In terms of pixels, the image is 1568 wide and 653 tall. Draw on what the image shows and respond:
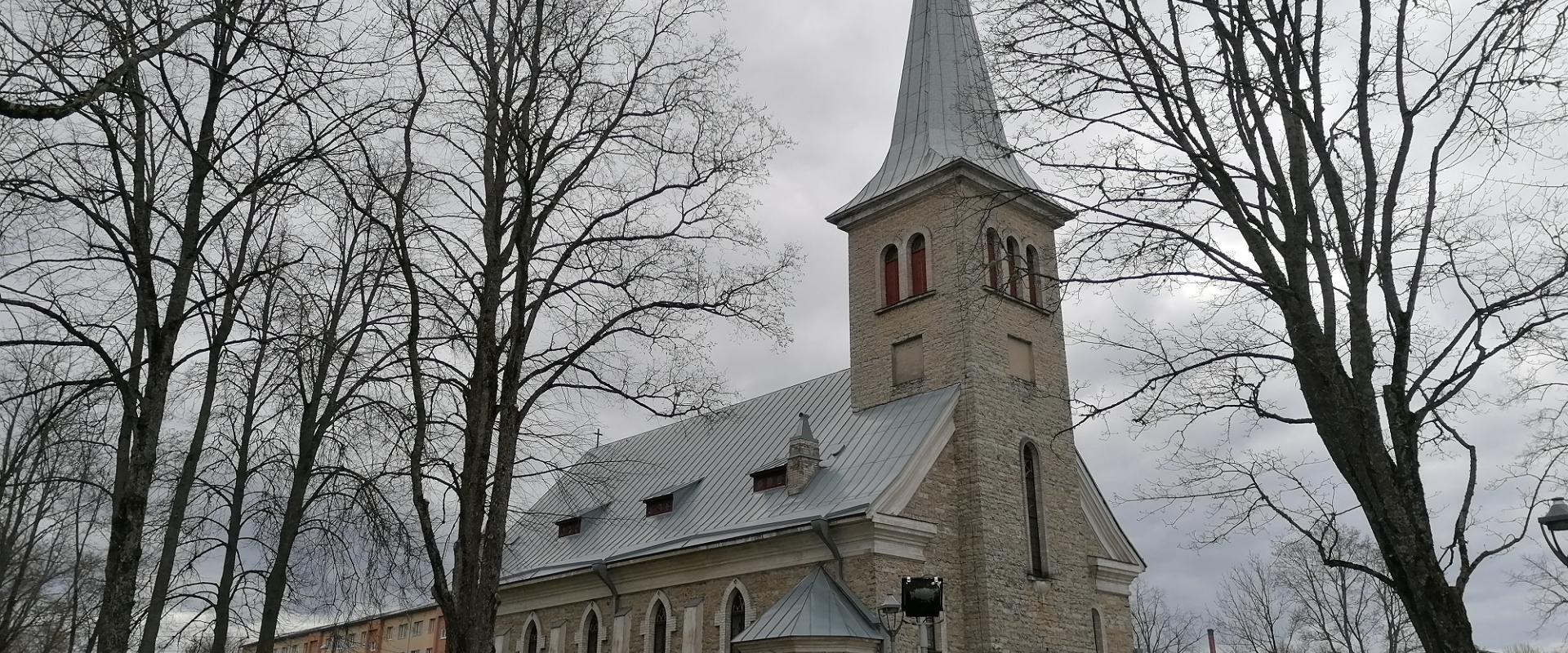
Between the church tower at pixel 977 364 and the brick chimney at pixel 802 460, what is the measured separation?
1816 mm

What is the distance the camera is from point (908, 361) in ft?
73.0

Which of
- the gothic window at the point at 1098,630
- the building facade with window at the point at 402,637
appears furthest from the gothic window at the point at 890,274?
the building facade with window at the point at 402,637

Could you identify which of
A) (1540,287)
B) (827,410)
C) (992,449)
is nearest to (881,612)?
(992,449)

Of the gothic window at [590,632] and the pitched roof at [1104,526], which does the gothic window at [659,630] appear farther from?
the pitched roof at [1104,526]

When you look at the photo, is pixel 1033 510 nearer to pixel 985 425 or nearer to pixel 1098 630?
pixel 985 425

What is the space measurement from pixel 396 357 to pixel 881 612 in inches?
345

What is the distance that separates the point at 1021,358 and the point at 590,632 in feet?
37.6

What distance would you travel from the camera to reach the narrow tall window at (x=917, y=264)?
22.5 m

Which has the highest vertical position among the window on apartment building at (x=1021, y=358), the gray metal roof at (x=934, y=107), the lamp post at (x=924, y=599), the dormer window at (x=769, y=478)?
the gray metal roof at (x=934, y=107)

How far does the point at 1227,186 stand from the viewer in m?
9.51

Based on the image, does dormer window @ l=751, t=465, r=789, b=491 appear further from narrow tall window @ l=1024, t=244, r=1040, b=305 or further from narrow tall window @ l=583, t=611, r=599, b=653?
narrow tall window @ l=1024, t=244, r=1040, b=305

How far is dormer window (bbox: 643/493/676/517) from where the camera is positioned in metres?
24.8

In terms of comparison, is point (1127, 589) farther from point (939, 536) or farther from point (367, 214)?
point (367, 214)

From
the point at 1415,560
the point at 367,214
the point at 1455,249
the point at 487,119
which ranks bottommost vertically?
the point at 1415,560
